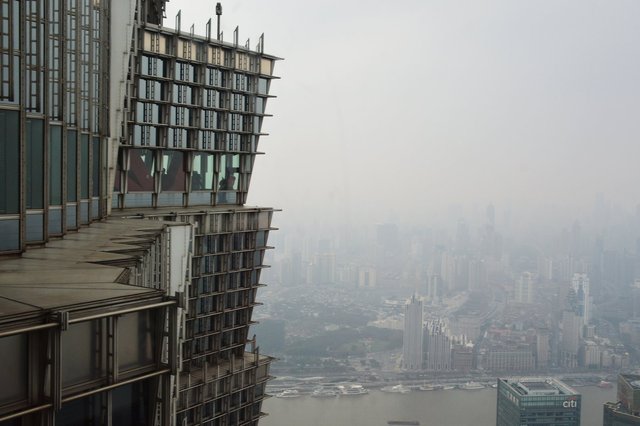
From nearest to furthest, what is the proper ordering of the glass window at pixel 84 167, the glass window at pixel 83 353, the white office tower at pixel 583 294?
the glass window at pixel 83 353, the glass window at pixel 84 167, the white office tower at pixel 583 294

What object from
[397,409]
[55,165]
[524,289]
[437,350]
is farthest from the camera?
[524,289]

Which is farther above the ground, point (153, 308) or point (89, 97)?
point (89, 97)

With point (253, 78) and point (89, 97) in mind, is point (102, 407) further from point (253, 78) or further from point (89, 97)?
point (253, 78)

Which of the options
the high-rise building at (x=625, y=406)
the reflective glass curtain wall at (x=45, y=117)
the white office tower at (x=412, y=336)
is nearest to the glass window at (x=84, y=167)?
the reflective glass curtain wall at (x=45, y=117)

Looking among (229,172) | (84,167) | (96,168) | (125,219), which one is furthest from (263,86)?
(84,167)

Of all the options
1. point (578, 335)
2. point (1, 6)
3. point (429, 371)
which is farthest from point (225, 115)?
point (578, 335)

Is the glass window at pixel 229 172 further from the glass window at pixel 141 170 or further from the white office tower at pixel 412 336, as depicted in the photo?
the white office tower at pixel 412 336

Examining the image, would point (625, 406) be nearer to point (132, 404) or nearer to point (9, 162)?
point (9, 162)
